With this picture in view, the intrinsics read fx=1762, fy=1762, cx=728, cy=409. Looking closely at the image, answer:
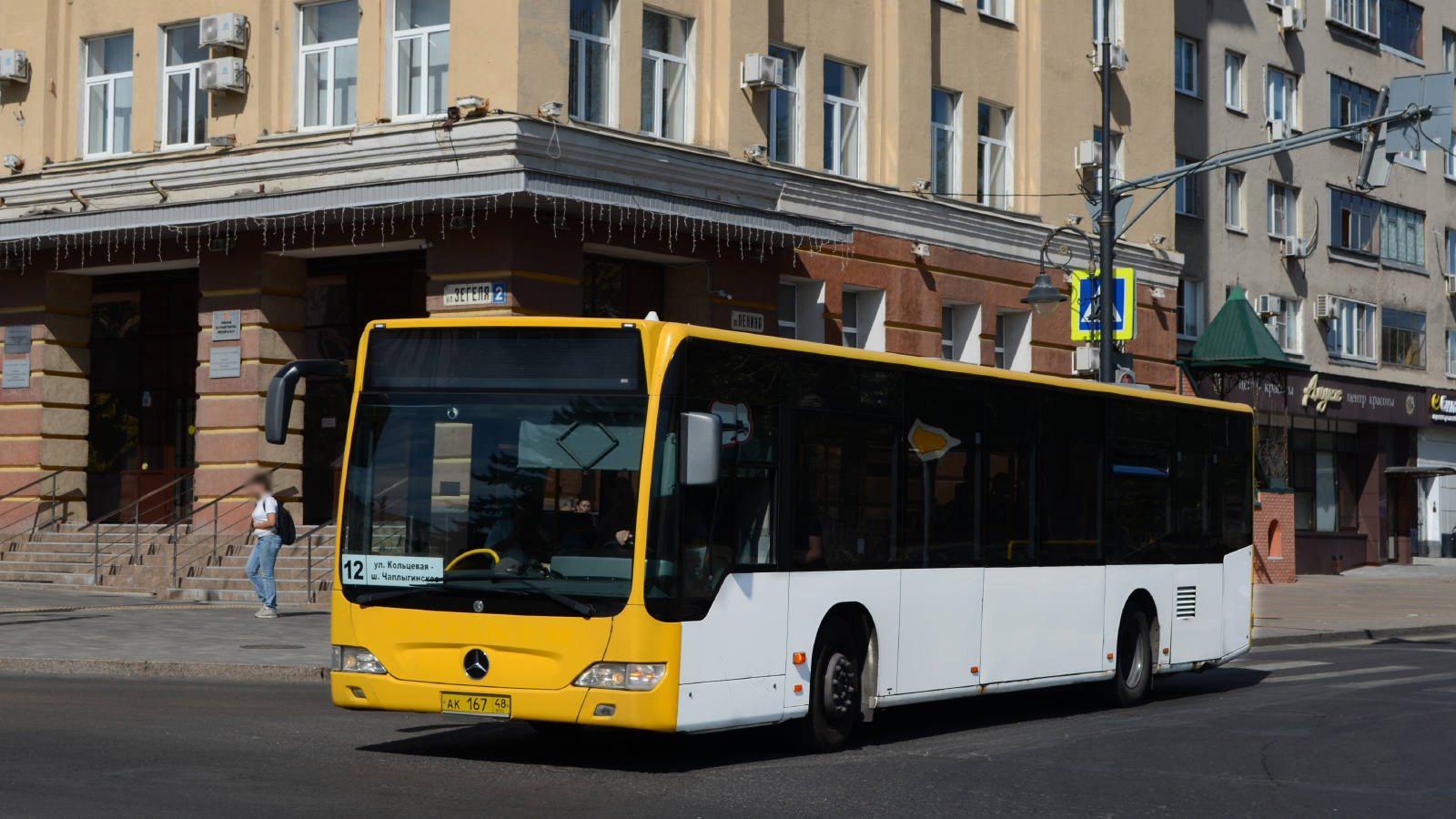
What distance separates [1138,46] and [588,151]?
15140 mm

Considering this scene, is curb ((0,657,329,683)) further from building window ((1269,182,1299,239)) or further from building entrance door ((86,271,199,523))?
building window ((1269,182,1299,239))

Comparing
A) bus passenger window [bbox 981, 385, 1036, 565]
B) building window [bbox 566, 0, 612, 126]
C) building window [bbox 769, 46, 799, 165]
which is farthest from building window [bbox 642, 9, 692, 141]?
bus passenger window [bbox 981, 385, 1036, 565]

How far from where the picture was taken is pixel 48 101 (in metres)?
26.8

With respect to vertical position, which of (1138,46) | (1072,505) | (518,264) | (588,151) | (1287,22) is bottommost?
(1072,505)

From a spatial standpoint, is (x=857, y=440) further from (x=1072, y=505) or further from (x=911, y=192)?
(x=911, y=192)

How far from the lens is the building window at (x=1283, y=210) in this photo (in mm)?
42938

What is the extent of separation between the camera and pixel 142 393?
2795cm

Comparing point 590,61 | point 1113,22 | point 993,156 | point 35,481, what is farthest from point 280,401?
point 1113,22

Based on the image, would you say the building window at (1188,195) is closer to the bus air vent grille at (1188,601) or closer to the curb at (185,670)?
the bus air vent grille at (1188,601)

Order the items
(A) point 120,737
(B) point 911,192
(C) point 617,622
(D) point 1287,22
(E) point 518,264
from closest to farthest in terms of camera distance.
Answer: (C) point 617,622, (A) point 120,737, (E) point 518,264, (B) point 911,192, (D) point 1287,22

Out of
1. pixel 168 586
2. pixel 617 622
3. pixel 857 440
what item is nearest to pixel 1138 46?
pixel 168 586

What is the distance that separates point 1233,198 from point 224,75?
2575cm

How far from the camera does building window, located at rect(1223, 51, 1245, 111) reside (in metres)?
41.2

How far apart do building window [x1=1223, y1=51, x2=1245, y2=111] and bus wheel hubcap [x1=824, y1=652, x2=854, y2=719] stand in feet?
108
